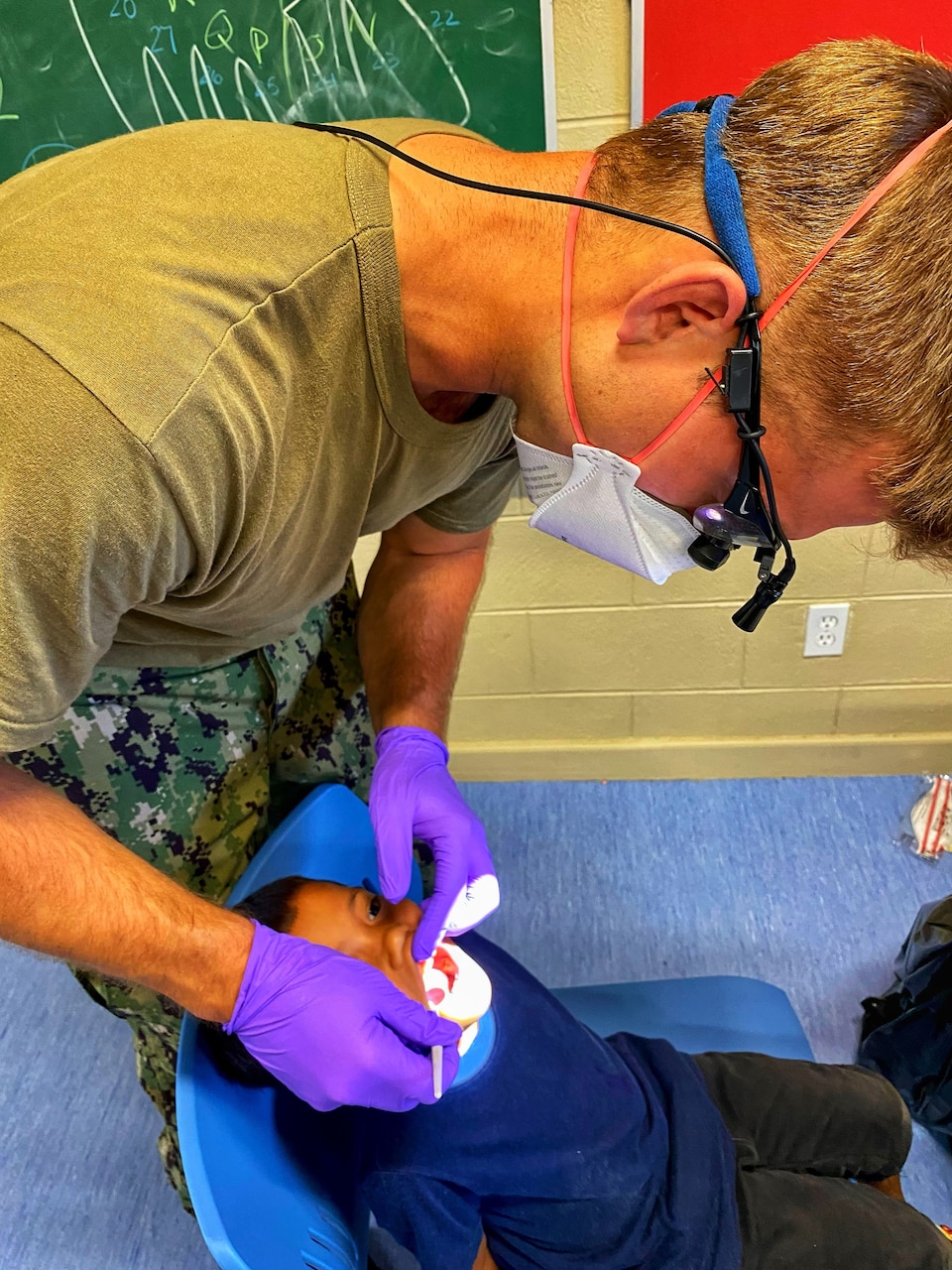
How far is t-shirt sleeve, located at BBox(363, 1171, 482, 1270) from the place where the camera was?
3.47ft

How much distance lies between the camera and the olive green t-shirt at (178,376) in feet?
1.96

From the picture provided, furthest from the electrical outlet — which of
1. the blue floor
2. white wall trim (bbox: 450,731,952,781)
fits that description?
the blue floor

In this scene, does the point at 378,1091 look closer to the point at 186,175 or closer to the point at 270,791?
the point at 270,791

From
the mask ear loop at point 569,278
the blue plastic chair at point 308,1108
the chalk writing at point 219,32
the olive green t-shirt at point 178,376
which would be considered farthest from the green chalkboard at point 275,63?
the blue plastic chair at point 308,1108

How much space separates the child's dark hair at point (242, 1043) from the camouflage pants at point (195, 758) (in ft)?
0.30

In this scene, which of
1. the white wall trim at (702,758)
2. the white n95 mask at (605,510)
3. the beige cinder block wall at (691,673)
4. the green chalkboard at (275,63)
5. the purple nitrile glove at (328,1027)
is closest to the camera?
the white n95 mask at (605,510)

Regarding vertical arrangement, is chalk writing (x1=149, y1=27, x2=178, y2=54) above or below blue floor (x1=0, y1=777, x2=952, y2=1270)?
above

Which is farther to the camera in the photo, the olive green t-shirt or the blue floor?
the blue floor

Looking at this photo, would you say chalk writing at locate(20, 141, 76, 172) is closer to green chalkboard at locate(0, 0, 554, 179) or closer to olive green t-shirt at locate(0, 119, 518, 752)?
green chalkboard at locate(0, 0, 554, 179)

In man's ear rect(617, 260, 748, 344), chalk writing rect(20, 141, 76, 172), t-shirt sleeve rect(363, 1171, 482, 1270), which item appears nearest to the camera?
man's ear rect(617, 260, 748, 344)

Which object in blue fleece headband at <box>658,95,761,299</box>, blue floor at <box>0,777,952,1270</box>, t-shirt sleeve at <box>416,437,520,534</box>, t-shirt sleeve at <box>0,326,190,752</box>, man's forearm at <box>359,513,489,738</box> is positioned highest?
blue fleece headband at <box>658,95,761,299</box>

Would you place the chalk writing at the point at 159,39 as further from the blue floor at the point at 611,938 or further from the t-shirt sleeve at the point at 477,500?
the blue floor at the point at 611,938

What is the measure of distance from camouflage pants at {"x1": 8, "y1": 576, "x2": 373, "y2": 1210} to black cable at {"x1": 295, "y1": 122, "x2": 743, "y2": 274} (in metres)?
0.62

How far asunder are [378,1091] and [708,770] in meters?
1.33
